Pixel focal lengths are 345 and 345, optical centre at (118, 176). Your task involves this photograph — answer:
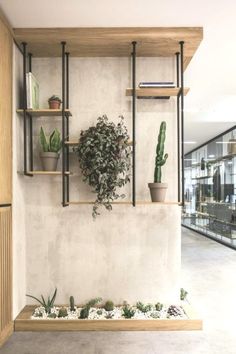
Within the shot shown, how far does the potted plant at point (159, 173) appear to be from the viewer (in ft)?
10.8

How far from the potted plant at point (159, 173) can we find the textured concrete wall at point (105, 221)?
238 mm

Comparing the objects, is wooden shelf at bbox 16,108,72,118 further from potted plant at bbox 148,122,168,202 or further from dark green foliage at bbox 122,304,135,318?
dark green foliage at bbox 122,304,135,318

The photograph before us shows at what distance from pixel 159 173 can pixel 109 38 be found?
1354 millimetres

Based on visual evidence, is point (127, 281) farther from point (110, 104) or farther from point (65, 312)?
point (110, 104)

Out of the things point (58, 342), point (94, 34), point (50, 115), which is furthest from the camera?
point (50, 115)

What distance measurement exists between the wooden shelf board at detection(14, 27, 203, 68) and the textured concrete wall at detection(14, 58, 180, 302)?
0.23 metres

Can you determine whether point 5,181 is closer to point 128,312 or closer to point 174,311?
point 128,312

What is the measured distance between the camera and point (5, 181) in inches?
118

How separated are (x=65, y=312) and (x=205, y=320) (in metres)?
1.42

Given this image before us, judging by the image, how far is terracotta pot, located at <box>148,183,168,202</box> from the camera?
10.8 feet

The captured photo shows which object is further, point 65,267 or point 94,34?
point 65,267

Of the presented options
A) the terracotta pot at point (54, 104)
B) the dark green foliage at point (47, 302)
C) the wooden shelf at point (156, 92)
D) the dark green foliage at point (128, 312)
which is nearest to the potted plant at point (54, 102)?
the terracotta pot at point (54, 104)

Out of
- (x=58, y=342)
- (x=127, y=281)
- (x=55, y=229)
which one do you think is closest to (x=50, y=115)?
(x=55, y=229)

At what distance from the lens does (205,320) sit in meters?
3.52
